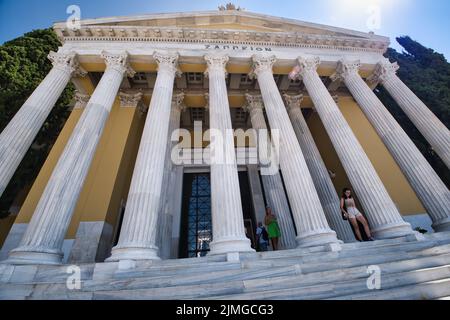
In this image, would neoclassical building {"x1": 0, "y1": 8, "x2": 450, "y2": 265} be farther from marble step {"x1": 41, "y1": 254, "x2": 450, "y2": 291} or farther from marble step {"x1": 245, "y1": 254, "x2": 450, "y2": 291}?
marble step {"x1": 245, "y1": 254, "x2": 450, "y2": 291}

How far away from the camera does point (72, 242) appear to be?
964 centimetres

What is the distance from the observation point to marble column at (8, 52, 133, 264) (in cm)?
652

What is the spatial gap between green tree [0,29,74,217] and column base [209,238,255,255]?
13603 millimetres

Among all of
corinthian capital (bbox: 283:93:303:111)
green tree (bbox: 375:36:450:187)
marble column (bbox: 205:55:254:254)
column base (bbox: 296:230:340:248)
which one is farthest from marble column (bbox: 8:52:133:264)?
green tree (bbox: 375:36:450:187)

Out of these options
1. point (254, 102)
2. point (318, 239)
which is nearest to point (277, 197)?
point (318, 239)

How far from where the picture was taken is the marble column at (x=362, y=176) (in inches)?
311

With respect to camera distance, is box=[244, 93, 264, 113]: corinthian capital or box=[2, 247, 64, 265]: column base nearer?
box=[2, 247, 64, 265]: column base

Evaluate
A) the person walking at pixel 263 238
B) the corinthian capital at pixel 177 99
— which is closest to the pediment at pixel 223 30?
the corinthian capital at pixel 177 99

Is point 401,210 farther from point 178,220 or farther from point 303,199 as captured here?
point 178,220

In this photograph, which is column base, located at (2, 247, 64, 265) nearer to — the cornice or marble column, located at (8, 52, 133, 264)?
marble column, located at (8, 52, 133, 264)

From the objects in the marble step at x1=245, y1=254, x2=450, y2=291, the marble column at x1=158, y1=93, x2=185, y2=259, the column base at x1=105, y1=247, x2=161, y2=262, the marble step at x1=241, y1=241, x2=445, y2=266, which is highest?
the marble column at x1=158, y1=93, x2=185, y2=259

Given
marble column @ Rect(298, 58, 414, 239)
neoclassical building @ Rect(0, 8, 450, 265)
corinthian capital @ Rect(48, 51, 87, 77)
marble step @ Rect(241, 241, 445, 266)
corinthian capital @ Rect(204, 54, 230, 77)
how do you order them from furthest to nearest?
corinthian capital @ Rect(204, 54, 230, 77) < corinthian capital @ Rect(48, 51, 87, 77) < marble column @ Rect(298, 58, 414, 239) < neoclassical building @ Rect(0, 8, 450, 265) < marble step @ Rect(241, 241, 445, 266)

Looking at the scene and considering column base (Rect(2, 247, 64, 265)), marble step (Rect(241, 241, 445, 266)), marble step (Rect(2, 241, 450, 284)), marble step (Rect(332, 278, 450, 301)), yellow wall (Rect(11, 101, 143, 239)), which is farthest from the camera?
yellow wall (Rect(11, 101, 143, 239))

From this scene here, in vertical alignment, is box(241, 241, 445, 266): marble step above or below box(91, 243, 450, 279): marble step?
above
